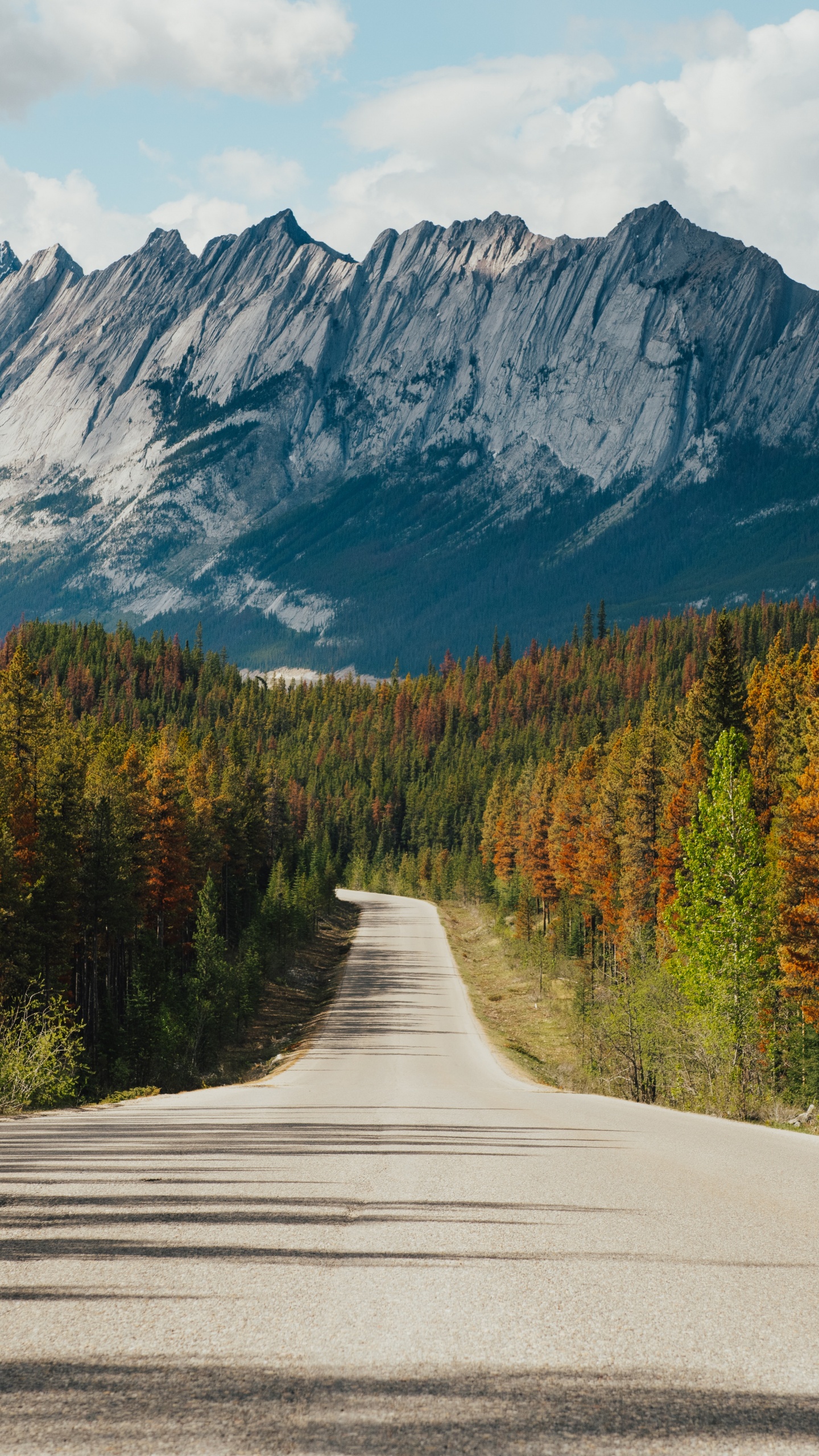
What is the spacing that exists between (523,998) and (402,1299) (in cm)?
5154

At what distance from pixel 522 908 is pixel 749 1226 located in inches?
2760

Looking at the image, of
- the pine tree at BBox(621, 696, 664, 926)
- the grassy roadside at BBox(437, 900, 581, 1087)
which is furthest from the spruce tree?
the grassy roadside at BBox(437, 900, 581, 1087)

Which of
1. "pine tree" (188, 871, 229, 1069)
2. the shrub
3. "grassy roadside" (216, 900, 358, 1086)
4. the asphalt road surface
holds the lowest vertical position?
"grassy roadside" (216, 900, 358, 1086)

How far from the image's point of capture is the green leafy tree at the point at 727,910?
3006 cm

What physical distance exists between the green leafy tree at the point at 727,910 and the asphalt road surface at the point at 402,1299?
21.3 m

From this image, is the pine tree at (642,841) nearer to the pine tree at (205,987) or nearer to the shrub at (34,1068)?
the pine tree at (205,987)

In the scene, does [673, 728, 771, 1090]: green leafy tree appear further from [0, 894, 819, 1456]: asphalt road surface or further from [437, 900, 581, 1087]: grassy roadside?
[0, 894, 819, 1456]: asphalt road surface

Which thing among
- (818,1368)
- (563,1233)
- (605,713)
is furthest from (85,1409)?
(605,713)

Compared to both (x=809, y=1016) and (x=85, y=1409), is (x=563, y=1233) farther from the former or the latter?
(x=809, y=1016)

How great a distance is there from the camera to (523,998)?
177ft

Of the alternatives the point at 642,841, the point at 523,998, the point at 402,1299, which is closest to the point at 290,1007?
the point at 523,998

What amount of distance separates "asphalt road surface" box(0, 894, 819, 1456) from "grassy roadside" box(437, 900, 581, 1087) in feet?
72.0

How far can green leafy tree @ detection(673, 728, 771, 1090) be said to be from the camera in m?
30.1

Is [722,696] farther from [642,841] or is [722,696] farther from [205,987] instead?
[205,987]
